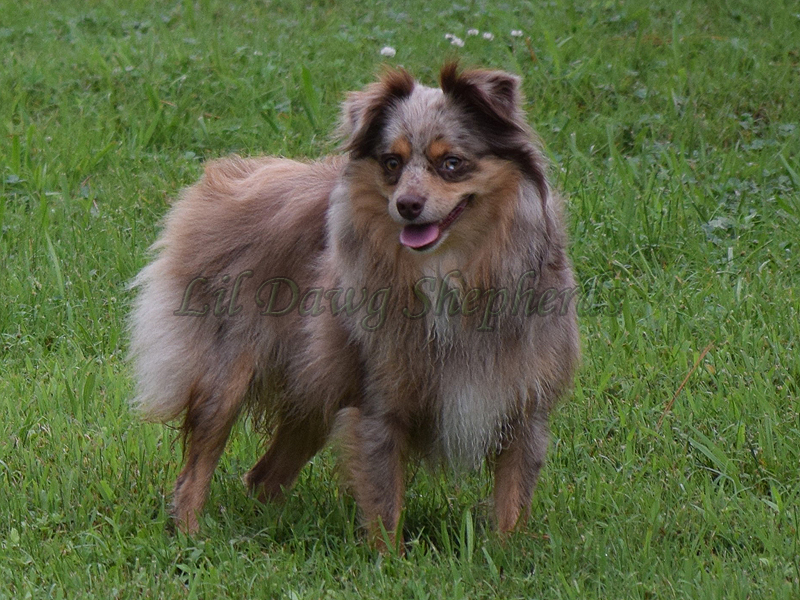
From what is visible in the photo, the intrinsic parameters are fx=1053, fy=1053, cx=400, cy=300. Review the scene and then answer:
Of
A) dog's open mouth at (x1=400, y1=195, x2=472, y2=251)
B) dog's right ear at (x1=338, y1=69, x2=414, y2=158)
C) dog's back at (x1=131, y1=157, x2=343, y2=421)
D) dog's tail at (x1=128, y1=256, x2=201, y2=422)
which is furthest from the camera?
dog's tail at (x1=128, y1=256, x2=201, y2=422)

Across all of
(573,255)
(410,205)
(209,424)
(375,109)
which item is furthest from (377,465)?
(573,255)

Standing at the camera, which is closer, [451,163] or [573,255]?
[451,163]

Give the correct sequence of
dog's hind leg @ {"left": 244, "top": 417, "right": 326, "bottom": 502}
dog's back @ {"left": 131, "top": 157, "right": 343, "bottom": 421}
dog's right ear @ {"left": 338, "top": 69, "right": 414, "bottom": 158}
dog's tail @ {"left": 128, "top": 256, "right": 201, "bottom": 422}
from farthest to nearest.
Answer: dog's hind leg @ {"left": 244, "top": 417, "right": 326, "bottom": 502}
dog's tail @ {"left": 128, "top": 256, "right": 201, "bottom": 422}
dog's back @ {"left": 131, "top": 157, "right": 343, "bottom": 421}
dog's right ear @ {"left": 338, "top": 69, "right": 414, "bottom": 158}

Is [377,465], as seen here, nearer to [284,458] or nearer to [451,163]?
[284,458]

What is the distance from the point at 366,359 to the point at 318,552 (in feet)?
2.40

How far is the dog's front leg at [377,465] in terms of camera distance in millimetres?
3832

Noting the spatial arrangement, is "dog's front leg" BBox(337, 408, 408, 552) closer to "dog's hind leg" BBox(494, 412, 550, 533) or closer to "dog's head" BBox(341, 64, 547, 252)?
"dog's hind leg" BBox(494, 412, 550, 533)

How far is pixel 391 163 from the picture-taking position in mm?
3617

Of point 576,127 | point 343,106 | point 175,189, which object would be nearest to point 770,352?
point 343,106

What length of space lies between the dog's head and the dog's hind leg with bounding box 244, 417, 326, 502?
1.27 meters

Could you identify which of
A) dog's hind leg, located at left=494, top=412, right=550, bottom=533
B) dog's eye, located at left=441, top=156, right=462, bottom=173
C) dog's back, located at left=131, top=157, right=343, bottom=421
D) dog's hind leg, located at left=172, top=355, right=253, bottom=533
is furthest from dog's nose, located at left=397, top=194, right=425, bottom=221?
dog's hind leg, located at left=172, top=355, right=253, bottom=533

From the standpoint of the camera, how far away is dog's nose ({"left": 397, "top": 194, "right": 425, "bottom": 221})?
3.46 meters

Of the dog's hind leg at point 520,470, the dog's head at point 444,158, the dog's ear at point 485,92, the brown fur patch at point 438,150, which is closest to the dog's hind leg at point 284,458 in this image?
the dog's hind leg at point 520,470

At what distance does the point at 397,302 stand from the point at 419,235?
0.31 meters
